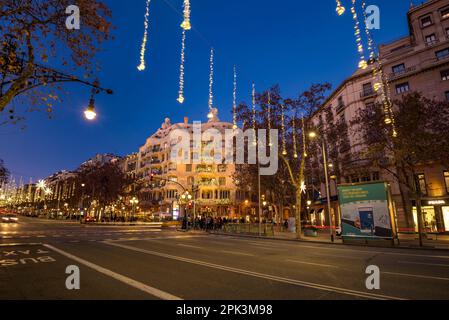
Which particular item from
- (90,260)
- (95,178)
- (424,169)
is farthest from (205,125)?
(90,260)

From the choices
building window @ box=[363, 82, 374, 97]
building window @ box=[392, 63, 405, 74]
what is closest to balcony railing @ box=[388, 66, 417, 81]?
building window @ box=[392, 63, 405, 74]

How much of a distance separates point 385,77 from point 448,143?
16.6 meters

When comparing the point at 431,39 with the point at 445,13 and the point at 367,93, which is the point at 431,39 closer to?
the point at 445,13

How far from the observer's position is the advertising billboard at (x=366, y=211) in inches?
650

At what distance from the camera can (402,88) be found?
103ft

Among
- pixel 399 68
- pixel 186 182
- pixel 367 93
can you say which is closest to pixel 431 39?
pixel 399 68

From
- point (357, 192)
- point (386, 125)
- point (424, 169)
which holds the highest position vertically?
point (386, 125)

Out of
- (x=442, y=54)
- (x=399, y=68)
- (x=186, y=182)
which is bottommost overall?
(x=186, y=182)

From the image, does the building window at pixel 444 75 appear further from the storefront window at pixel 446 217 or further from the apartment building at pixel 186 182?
the apartment building at pixel 186 182

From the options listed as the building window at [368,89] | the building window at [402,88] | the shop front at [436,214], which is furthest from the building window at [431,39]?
the shop front at [436,214]

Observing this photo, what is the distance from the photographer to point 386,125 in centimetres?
2012

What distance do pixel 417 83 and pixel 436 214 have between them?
1514 cm

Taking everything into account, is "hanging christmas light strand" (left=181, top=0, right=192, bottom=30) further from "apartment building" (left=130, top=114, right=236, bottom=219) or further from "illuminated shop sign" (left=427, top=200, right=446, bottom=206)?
"apartment building" (left=130, top=114, right=236, bottom=219)

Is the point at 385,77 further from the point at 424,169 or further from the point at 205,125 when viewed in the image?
the point at 205,125
